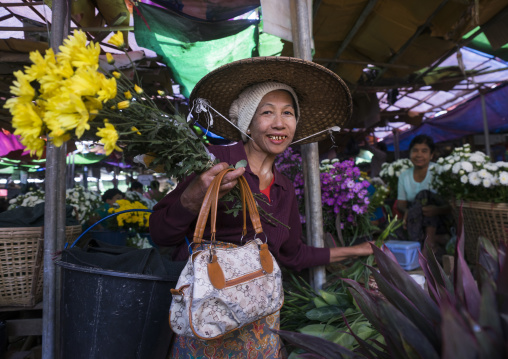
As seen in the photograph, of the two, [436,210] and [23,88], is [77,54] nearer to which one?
[23,88]

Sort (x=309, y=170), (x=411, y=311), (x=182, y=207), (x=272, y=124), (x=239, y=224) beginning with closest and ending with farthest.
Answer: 1. (x=411, y=311)
2. (x=182, y=207)
3. (x=239, y=224)
4. (x=272, y=124)
5. (x=309, y=170)

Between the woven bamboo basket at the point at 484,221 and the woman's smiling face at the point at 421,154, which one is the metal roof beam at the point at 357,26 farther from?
the woven bamboo basket at the point at 484,221

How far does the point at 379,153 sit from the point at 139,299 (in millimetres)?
7794

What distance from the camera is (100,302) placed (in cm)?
123

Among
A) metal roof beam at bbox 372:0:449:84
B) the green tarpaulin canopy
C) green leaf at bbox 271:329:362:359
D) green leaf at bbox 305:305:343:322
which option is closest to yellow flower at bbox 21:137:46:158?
green leaf at bbox 271:329:362:359

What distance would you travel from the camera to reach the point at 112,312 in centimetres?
123

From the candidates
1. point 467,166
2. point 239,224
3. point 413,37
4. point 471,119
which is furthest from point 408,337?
point 471,119

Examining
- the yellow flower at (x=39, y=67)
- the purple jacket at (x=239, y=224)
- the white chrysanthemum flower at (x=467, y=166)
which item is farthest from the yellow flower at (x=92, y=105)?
the white chrysanthemum flower at (x=467, y=166)

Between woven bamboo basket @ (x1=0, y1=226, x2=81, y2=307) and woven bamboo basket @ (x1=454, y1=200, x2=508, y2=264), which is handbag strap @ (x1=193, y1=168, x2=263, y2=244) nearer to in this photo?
woven bamboo basket @ (x1=0, y1=226, x2=81, y2=307)

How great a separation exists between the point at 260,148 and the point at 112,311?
0.99m

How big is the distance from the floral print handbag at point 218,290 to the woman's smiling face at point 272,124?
563 mm

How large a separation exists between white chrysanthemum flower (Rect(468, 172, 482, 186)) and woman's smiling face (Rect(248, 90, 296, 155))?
166 centimetres

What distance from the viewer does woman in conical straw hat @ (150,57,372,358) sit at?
4.53ft

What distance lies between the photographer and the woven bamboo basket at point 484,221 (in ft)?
7.48
